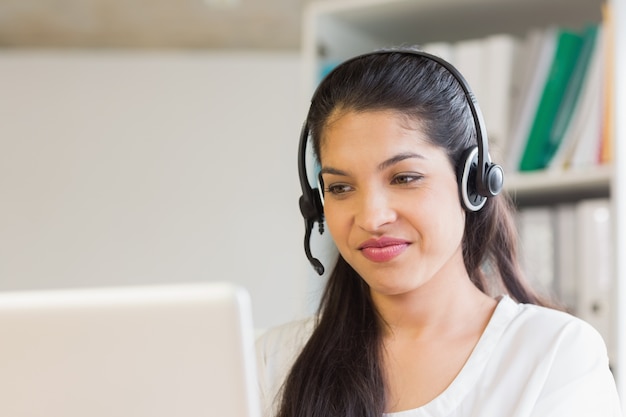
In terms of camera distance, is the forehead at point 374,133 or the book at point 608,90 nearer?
the forehead at point 374,133

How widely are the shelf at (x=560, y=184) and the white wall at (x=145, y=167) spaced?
1349 mm

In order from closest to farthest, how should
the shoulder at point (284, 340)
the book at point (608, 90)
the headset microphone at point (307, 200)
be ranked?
1. the headset microphone at point (307, 200)
2. the shoulder at point (284, 340)
3. the book at point (608, 90)

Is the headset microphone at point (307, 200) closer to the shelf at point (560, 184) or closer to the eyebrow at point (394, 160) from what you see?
the eyebrow at point (394, 160)

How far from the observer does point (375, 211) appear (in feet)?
4.18

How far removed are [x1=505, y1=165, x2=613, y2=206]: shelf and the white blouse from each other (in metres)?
0.76

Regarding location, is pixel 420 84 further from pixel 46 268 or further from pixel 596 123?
pixel 46 268

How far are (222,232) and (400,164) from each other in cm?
226

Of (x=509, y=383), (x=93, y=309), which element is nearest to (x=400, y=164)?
(x=509, y=383)

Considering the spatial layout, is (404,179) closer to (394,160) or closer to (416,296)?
(394,160)

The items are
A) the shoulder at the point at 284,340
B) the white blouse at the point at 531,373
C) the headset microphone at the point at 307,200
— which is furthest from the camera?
the shoulder at the point at 284,340

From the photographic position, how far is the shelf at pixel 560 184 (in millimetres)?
2111

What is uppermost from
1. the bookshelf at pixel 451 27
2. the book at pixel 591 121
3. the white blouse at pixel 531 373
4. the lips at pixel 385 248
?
the bookshelf at pixel 451 27

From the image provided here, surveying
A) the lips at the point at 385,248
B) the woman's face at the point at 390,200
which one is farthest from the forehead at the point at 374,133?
the lips at the point at 385,248

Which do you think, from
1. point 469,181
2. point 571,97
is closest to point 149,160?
point 571,97
